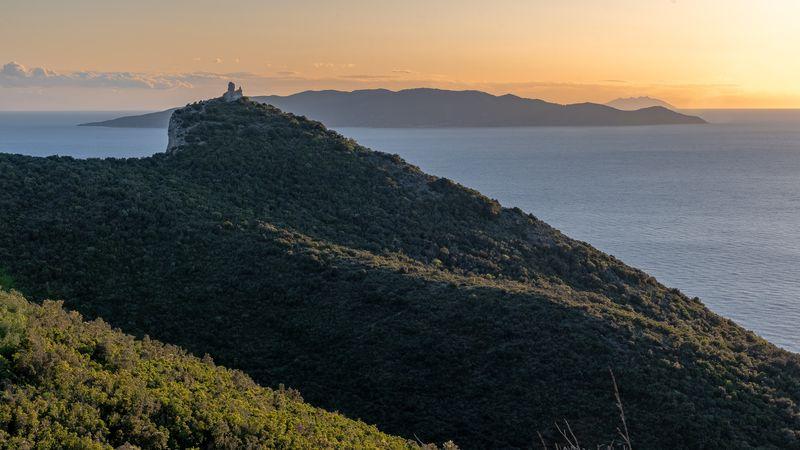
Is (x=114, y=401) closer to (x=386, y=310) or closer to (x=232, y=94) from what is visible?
(x=386, y=310)

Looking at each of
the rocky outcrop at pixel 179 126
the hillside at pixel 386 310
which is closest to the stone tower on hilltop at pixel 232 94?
the rocky outcrop at pixel 179 126

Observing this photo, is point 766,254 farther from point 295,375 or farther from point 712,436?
point 295,375

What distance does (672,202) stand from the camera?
94.8m

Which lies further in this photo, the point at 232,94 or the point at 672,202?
the point at 672,202

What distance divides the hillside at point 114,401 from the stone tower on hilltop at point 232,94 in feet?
130

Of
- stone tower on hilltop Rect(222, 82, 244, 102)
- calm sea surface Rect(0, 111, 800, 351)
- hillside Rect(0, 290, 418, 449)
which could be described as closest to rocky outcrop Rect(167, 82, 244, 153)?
stone tower on hilltop Rect(222, 82, 244, 102)

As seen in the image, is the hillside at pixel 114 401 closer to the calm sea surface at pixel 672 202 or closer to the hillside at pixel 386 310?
the hillside at pixel 386 310

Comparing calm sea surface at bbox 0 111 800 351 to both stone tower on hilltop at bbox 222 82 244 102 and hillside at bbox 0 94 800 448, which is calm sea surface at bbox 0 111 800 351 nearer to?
hillside at bbox 0 94 800 448

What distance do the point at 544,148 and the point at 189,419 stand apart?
191739 mm

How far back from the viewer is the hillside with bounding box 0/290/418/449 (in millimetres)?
9695

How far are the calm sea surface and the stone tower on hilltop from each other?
36.3m

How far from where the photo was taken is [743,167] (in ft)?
478

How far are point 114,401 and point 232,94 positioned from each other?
1785 inches

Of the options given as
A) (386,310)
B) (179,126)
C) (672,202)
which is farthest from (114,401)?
(672,202)
